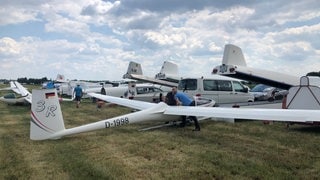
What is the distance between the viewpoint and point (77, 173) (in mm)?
5754

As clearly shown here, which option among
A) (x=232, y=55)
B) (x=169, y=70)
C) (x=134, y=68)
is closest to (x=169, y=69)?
(x=169, y=70)

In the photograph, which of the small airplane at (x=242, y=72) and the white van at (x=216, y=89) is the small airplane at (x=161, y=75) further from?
the small airplane at (x=242, y=72)

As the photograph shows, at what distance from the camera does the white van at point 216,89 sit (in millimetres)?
15148

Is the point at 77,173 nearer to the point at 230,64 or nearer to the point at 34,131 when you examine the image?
the point at 34,131

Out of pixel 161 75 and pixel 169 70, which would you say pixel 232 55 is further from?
pixel 169 70

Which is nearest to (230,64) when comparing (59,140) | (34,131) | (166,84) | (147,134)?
(147,134)

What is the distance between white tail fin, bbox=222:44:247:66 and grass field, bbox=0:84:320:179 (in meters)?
2.79

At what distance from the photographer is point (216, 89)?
15.4 m

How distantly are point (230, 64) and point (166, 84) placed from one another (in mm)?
12470

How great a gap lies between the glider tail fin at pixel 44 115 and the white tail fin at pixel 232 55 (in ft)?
22.1

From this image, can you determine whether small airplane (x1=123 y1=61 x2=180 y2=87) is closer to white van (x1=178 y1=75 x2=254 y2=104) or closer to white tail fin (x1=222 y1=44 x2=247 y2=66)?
white van (x1=178 y1=75 x2=254 y2=104)

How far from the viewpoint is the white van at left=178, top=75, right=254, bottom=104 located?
1515cm

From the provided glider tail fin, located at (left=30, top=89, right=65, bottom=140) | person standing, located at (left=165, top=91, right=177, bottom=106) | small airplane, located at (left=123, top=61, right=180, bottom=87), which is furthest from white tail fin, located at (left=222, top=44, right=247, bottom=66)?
small airplane, located at (left=123, top=61, right=180, bottom=87)

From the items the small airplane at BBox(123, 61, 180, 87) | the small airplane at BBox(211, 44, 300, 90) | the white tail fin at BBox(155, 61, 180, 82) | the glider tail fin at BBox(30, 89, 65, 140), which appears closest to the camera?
the glider tail fin at BBox(30, 89, 65, 140)
